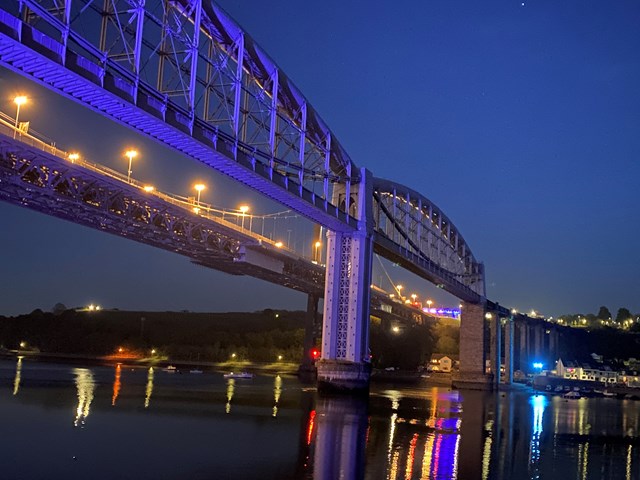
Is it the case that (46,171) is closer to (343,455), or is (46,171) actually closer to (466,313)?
(343,455)

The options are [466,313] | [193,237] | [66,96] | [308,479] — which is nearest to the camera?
[308,479]

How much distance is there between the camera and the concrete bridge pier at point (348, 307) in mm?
58438

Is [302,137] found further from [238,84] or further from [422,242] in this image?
[422,242]

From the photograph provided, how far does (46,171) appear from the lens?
190ft

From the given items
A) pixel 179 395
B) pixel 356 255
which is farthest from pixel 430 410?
pixel 179 395

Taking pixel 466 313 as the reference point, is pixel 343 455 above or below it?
below

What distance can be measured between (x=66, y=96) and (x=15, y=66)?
3.45m

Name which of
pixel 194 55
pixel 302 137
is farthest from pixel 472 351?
pixel 194 55

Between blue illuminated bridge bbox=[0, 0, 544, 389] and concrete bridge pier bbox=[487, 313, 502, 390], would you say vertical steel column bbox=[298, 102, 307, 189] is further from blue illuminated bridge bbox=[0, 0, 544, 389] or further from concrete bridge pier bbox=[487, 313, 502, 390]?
concrete bridge pier bbox=[487, 313, 502, 390]

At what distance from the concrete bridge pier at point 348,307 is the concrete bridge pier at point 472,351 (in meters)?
53.9

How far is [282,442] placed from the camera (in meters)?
28.7

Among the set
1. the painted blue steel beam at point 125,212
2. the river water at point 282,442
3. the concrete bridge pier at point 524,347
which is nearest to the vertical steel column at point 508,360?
the concrete bridge pier at point 524,347

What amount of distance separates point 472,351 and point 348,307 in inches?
A: 2270

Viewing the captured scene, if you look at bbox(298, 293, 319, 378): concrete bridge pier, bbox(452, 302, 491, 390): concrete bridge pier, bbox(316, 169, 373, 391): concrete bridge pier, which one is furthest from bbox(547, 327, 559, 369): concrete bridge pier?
bbox(316, 169, 373, 391): concrete bridge pier
